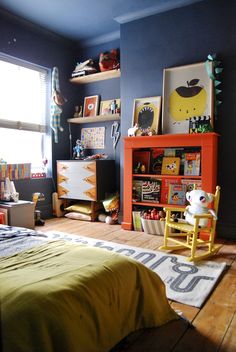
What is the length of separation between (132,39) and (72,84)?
1.34 metres

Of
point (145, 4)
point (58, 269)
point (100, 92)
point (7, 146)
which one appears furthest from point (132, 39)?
point (58, 269)

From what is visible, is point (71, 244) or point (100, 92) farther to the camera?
point (100, 92)

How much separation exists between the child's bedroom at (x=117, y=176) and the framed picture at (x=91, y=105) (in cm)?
2

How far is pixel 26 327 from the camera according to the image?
3.02 ft

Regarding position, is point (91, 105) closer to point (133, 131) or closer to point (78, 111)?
point (78, 111)

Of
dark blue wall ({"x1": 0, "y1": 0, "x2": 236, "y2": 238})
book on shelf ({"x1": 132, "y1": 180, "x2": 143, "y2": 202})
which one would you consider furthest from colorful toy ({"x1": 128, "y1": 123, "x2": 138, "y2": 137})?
book on shelf ({"x1": 132, "y1": 180, "x2": 143, "y2": 202})

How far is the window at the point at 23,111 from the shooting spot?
12.3ft

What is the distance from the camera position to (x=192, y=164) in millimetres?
3316

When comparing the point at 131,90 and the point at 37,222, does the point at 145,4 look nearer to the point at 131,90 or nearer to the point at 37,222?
the point at 131,90

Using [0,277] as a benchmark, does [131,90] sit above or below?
above

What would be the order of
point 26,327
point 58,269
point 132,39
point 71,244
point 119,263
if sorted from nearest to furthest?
point 26,327
point 58,269
point 119,263
point 71,244
point 132,39

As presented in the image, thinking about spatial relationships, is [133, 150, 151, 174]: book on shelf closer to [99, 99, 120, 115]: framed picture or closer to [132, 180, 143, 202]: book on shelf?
[132, 180, 143, 202]: book on shelf

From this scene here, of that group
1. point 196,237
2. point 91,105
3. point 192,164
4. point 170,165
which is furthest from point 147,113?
point 196,237

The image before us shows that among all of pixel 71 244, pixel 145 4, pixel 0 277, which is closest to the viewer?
pixel 0 277
